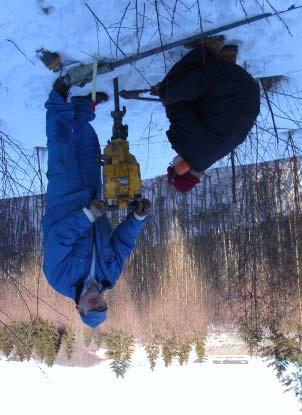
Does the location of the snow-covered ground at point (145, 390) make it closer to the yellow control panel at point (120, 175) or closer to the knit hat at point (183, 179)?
the yellow control panel at point (120, 175)

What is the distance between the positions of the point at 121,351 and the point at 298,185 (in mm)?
2350

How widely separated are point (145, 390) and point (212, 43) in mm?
3933

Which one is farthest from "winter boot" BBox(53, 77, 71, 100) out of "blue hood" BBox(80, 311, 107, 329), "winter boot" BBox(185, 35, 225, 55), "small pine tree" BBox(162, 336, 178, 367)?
"small pine tree" BBox(162, 336, 178, 367)

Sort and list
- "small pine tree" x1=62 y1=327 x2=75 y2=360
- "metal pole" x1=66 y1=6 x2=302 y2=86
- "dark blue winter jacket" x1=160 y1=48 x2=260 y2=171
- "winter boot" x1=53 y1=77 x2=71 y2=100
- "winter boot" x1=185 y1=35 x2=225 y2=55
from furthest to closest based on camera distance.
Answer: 1. "small pine tree" x1=62 y1=327 x2=75 y2=360
2. "winter boot" x1=53 y1=77 x2=71 y2=100
3. "metal pole" x1=66 y1=6 x2=302 y2=86
4. "winter boot" x1=185 y1=35 x2=225 y2=55
5. "dark blue winter jacket" x1=160 y1=48 x2=260 y2=171

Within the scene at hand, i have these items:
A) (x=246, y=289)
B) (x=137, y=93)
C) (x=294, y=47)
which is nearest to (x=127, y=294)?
(x=246, y=289)

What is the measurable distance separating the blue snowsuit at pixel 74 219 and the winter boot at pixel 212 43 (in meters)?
0.73

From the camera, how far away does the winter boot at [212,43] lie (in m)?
2.51

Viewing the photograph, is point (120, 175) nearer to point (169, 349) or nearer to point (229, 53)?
point (229, 53)

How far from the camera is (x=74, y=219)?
2531 mm

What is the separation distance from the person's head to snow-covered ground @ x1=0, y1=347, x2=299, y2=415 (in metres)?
2.22

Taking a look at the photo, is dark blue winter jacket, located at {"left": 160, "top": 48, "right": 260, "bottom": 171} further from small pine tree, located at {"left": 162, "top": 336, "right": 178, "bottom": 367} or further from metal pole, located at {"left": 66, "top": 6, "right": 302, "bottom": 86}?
small pine tree, located at {"left": 162, "top": 336, "right": 178, "bottom": 367}

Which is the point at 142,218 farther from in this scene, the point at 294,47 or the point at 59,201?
the point at 294,47

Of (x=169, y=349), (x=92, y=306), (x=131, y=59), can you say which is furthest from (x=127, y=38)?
(x=169, y=349)

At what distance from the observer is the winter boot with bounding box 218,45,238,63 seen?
101 inches
